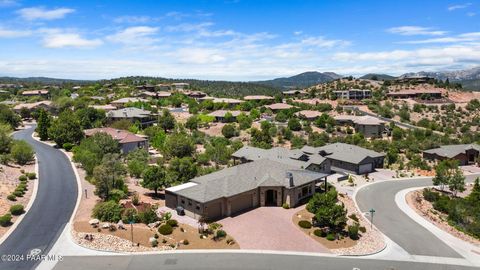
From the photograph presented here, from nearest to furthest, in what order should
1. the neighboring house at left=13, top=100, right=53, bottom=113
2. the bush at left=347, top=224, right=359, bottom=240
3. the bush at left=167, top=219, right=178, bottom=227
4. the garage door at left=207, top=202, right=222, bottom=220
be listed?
1. the bush at left=347, top=224, right=359, bottom=240
2. the bush at left=167, top=219, right=178, bottom=227
3. the garage door at left=207, top=202, right=222, bottom=220
4. the neighboring house at left=13, top=100, right=53, bottom=113

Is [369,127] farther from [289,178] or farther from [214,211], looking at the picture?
[214,211]

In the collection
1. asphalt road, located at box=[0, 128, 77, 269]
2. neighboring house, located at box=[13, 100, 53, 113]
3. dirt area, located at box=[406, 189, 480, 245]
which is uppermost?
neighboring house, located at box=[13, 100, 53, 113]

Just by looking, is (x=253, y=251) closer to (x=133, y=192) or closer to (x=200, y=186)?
(x=200, y=186)

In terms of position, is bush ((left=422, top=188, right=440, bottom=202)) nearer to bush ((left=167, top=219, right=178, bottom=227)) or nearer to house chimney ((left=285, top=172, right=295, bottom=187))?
house chimney ((left=285, top=172, right=295, bottom=187))

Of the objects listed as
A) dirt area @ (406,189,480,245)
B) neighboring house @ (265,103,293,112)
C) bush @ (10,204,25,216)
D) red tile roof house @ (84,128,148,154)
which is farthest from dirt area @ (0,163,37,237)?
neighboring house @ (265,103,293,112)

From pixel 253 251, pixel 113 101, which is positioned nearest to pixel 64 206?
pixel 253 251

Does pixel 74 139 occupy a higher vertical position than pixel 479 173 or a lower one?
higher

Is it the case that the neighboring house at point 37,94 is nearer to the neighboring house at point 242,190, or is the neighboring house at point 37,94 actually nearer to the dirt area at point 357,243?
the neighboring house at point 242,190
